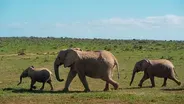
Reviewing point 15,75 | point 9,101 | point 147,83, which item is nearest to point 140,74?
point 147,83

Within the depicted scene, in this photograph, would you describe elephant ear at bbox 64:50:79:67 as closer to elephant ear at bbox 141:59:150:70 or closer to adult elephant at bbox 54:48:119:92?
adult elephant at bbox 54:48:119:92

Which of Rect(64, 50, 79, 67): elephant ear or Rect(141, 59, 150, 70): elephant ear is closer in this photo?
Rect(64, 50, 79, 67): elephant ear

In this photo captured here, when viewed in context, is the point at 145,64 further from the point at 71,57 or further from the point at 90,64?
the point at 71,57

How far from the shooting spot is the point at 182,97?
47.6ft

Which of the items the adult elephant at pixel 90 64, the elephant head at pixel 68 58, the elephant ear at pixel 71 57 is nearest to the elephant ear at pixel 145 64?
the adult elephant at pixel 90 64

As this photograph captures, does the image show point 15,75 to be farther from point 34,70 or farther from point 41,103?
point 41,103

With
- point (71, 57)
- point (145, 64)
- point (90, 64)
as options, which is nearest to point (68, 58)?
point (71, 57)

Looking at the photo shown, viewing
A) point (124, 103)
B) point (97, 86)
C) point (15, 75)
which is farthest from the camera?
point (15, 75)

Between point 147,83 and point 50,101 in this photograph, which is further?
point 147,83

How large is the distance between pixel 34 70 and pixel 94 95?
14.5 feet

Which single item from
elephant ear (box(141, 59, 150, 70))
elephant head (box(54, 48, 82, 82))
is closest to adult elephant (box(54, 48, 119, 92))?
elephant head (box(54, 48, 82, 82))

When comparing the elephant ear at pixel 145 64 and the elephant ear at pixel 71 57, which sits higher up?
the elephant ear at pixel 71 57

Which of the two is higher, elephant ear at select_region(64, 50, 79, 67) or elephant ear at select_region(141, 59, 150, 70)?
elephant ear at select_region(64, 50, 79, 67)

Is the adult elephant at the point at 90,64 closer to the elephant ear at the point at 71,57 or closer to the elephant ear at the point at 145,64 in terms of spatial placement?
the elephant ear at the point at 71,57
